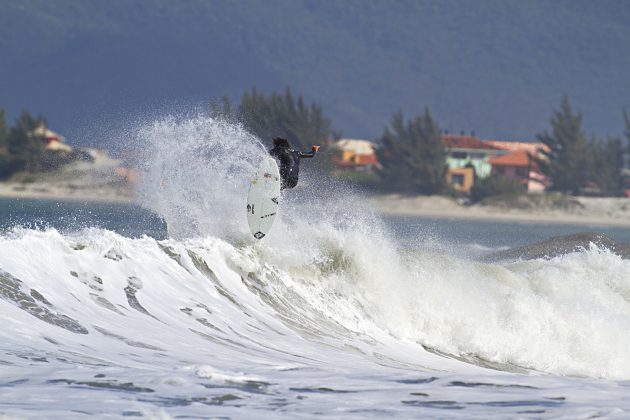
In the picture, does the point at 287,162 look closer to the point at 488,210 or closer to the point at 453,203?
the point at 453,203

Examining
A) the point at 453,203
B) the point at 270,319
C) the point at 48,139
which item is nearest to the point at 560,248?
the point at 270,319

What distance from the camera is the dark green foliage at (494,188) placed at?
90.6 m

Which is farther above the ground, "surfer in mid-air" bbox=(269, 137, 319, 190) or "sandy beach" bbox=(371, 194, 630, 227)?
"surfer in mid-air" bbox=(269, 137, 319, 190)

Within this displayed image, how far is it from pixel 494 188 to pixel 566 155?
7381 millimetres

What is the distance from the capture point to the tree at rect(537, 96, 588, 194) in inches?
3681

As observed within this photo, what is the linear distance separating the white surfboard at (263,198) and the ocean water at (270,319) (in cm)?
24

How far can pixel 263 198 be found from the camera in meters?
17.4

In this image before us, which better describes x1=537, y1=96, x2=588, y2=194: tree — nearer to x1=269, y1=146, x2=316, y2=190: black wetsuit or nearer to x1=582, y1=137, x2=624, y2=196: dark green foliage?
x1=582, y1=137, x2=624, y2=196: dark green foliage

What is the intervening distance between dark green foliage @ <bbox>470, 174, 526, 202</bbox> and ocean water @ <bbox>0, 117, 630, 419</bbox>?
67042 millimetres

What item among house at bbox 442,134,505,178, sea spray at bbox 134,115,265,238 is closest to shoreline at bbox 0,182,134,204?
house at bbox 442,134,505,178

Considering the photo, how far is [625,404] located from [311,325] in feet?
19.2

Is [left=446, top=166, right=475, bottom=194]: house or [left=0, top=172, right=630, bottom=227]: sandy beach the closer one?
[left=0, top=172, right=630, bottom=227]: sandy beach

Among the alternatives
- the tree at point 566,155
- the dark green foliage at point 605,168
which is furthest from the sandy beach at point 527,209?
the dark green foliage at point 605,168

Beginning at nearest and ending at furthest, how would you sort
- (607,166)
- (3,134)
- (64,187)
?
(64,187) → (3,134) → (607,166)
